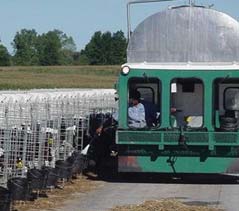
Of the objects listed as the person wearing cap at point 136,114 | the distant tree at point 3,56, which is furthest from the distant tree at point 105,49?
the person wearing cap at point 136,114

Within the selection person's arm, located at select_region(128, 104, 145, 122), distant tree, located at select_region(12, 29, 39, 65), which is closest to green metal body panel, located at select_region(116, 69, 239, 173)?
person's arm, located at select_region(128, 104, 145, 122)

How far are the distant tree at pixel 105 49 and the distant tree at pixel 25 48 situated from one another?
11198 mm

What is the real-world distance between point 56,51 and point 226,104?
480ft

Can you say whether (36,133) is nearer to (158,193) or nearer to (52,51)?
(158,193)

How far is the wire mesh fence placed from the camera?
12.7 metres

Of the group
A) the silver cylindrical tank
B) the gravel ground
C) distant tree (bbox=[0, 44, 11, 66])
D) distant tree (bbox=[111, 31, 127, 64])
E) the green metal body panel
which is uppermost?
distant tree (bbox=[111, 31, 127, 64])

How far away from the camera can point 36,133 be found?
45.7ft

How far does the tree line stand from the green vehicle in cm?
11544

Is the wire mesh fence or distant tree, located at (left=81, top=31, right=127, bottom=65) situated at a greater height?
distant tree, located at (left=81, top=31, right=127, bottom=65)

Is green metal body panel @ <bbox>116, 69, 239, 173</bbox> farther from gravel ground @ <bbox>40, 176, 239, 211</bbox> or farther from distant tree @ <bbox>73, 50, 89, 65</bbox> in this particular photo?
distant tree @ <bbox>73, 50, 89, 65</bbox>

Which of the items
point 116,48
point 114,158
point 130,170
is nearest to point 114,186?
point 130,170

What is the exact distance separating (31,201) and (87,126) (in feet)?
20.2

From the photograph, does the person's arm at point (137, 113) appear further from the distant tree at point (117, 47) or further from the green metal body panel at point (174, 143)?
the distant tree at point (117, 47)

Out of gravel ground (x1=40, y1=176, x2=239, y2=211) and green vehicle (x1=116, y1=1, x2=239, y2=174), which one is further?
green vehicle (x1=116, y1=1, x2=239, y2=174)
